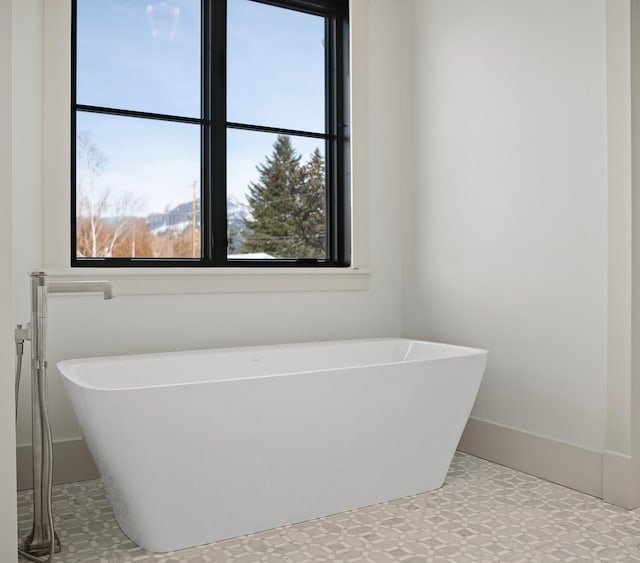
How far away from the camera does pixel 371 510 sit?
232 cm

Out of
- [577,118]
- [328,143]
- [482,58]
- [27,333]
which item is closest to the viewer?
[27,333]

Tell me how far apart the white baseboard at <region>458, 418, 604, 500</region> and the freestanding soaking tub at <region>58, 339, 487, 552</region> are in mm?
424

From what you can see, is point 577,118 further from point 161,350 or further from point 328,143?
point 161,350

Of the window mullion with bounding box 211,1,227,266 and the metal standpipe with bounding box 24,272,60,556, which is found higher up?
the window mullion with bounding box 211,1,227,266

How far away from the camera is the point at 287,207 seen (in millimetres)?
3316

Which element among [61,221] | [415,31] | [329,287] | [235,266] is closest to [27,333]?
[61,221]

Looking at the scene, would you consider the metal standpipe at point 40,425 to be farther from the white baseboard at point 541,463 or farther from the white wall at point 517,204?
the white wall at point 517,204

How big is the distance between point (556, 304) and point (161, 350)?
5.72 feet

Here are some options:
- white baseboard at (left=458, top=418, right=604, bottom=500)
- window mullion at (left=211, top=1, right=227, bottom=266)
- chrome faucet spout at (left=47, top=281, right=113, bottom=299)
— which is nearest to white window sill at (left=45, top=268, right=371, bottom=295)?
window mullion at (left=211, top=1, right=227, bottom=266)

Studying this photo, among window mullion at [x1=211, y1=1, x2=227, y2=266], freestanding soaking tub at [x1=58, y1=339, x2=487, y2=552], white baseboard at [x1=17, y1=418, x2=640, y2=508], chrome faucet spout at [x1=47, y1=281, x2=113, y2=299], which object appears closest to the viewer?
freestanding soaking tub at [x1=58, y1=339, x2=487, y2=552]

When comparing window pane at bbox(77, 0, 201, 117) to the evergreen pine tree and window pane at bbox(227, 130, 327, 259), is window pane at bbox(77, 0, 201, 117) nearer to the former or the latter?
window pane at bbox(227, 130, 327, 259)

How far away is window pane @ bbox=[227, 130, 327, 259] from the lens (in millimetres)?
3162

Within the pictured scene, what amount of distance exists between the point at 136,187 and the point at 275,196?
0.73 meters

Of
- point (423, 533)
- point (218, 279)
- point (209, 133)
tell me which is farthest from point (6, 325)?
point (209, 133)
